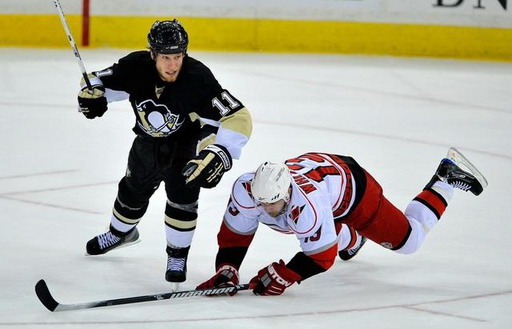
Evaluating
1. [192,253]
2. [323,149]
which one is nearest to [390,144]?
[323,149]

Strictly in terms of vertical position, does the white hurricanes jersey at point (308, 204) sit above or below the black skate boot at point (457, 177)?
above

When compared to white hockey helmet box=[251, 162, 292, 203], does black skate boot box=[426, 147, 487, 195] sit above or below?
below

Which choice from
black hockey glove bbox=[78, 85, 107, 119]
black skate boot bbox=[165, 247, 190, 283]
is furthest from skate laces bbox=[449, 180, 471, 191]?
black hockey glove bbox=[78, 85, 107, 119]

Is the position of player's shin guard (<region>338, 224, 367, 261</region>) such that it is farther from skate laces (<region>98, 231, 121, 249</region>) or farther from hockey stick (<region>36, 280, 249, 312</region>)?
skate laces (<region>98, 231, 121, 249</region>)

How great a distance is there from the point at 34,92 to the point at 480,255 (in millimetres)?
3933

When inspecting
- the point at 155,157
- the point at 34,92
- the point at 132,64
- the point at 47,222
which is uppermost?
the point at 132,64

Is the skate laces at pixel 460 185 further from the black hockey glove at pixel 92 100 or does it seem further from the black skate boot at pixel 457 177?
the black hockey glove at pixel 92 100

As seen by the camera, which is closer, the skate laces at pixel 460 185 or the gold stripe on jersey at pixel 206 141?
the gold stripe on jersey at pixel 206 141

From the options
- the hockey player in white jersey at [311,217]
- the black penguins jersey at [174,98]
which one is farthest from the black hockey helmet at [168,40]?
the hockey player in white jersey at [311,217]

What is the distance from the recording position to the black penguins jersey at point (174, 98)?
387 cm

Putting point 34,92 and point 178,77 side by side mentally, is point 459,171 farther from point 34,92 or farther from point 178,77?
point 34,92

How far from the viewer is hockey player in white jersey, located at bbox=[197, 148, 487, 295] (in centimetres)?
374

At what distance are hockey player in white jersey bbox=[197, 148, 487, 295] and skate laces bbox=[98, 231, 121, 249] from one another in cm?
52

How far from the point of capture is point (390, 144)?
6.50 meters
